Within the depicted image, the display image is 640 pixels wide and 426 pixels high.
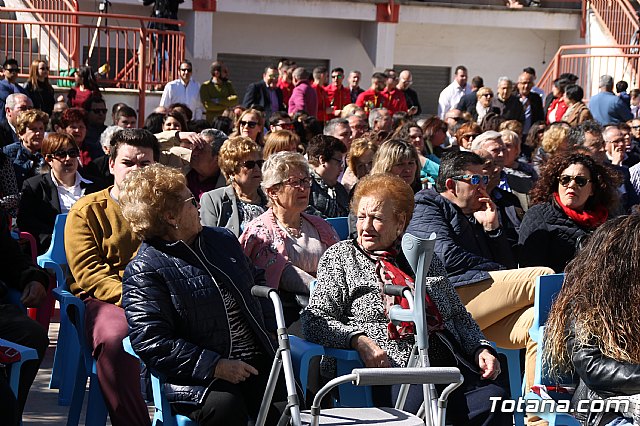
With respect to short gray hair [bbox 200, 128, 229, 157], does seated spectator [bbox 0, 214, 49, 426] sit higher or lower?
lower

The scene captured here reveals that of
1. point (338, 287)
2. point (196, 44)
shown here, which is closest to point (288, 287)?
point (338, 287)

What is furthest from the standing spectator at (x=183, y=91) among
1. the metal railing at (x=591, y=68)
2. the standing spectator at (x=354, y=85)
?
the metal railing at (x=591, y=68)

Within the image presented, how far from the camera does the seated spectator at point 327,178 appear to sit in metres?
7.91

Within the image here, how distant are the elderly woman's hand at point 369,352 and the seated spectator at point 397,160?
292cm

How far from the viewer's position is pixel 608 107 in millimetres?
16141

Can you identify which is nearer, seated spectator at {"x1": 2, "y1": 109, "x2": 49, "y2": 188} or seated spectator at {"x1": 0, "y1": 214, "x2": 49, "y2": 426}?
seated spectator at {"x1": 0, "y1": 214, "x2": 49, "y2": 426}

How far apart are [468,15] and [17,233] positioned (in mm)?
18791

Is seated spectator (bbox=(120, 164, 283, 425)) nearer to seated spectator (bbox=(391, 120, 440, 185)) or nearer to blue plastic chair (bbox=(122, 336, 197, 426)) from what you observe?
blue plastic chair (bbox=(122, 336, 197, 426))

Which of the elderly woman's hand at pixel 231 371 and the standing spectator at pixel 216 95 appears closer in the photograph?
the elderly woman's hand at pixel 231 371

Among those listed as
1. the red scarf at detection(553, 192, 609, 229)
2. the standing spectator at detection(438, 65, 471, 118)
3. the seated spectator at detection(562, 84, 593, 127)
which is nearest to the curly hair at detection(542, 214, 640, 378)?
the red scarf at detection(553, 192, 609, 229)

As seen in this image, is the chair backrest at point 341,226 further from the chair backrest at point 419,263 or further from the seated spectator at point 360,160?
the chair backrest at point 419,263

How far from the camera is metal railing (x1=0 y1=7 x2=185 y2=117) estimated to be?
53.7 feet

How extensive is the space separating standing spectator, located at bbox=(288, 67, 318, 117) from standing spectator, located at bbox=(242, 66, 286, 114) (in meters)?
0.23

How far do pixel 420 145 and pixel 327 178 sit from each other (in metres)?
2.90
